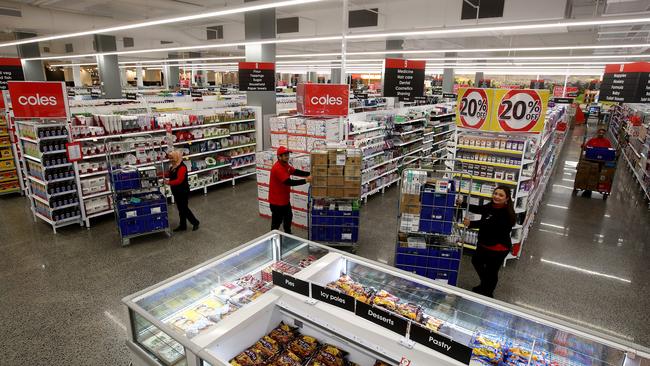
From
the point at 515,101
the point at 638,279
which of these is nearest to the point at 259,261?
the point at 515,101

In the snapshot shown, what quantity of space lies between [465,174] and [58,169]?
7975 millimetres

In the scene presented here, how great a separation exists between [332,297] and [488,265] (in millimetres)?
3095

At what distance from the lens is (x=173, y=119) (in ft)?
30.1

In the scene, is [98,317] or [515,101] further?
[515,101]

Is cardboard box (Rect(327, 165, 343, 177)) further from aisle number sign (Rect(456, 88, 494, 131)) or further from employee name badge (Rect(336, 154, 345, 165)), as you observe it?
aisle number sign (Rect(456, 88, 494, 131))

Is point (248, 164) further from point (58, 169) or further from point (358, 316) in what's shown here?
point (358, 316)

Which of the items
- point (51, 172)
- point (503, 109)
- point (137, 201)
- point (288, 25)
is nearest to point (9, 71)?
point (51, 172)

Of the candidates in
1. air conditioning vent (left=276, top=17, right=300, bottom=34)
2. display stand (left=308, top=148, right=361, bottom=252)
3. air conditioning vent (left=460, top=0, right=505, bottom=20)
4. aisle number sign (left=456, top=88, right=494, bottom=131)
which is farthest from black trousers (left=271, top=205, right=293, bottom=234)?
air conditioning vent (left=276, top=17, right=300, bottom=34)

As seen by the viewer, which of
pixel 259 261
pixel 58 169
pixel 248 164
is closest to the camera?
pixel 259 261

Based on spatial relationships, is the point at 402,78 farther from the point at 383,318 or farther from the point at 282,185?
the point at 383,318

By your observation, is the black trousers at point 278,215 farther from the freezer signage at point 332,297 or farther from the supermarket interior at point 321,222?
the freezer signage at point 332,297

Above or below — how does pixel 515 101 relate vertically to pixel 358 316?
→ above

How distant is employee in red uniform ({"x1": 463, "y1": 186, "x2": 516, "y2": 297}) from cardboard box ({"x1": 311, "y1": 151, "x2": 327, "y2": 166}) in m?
2.54

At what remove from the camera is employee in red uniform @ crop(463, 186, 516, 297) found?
15.0 ft
